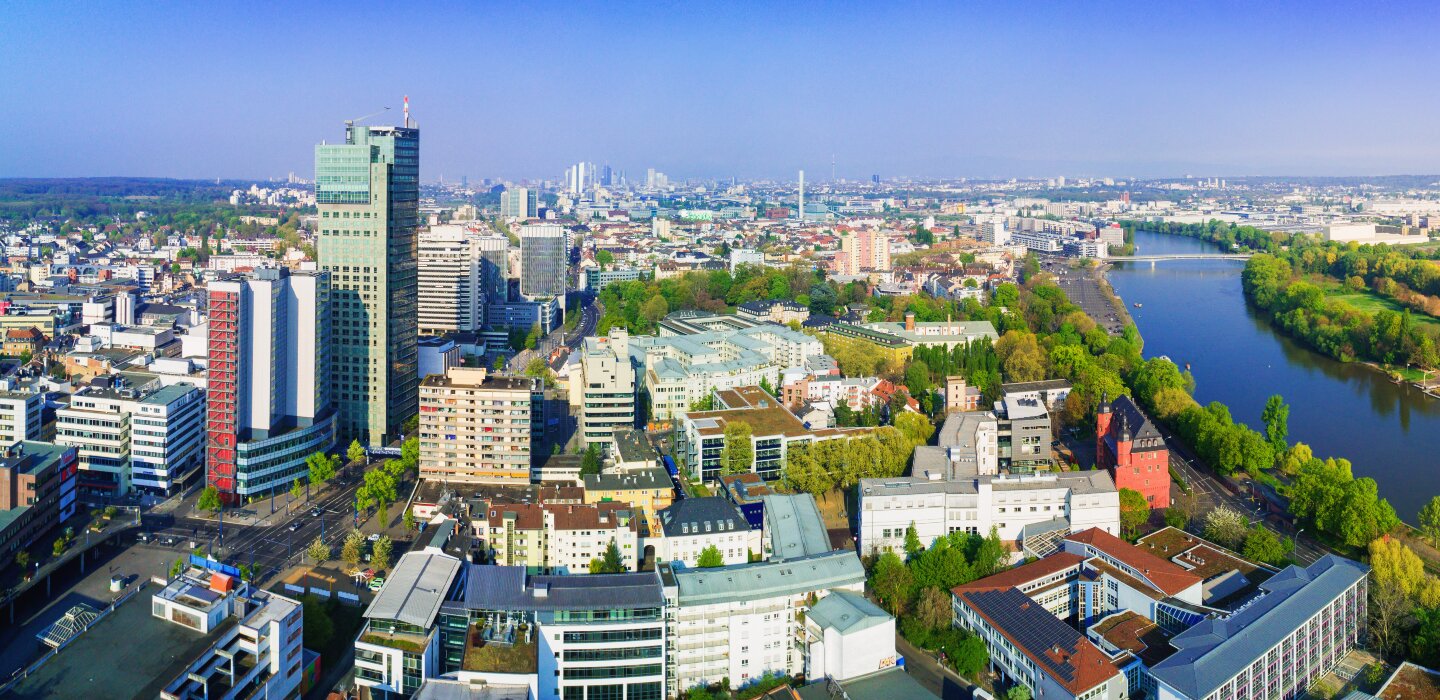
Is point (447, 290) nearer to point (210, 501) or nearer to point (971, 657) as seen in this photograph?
point (210, 501)

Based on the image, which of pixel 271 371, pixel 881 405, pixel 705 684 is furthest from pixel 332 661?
pixel 881 405

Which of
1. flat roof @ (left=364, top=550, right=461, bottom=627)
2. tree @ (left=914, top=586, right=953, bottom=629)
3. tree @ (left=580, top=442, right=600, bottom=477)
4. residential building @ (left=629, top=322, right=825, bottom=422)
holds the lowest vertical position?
tree @ (left=914, top=586, right=953, bottom=629)

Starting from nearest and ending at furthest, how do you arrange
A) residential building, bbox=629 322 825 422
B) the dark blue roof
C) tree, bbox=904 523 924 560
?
the dark blue roof, tree, bbox=904 523 924 560, residential building, bbox=629 322 825 422

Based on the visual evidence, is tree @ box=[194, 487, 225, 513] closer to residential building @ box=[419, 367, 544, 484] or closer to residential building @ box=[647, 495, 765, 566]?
residential building @ box=[419, 367, 544, 484]

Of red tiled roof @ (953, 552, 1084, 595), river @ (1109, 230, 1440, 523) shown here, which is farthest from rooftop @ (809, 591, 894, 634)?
river @ (1109, 230, 1440, 523)

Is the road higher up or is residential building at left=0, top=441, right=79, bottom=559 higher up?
residential building at left=0, top=441, right=79, bottom=559

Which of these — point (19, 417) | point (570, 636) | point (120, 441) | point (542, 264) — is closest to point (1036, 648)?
point (570, 636)
